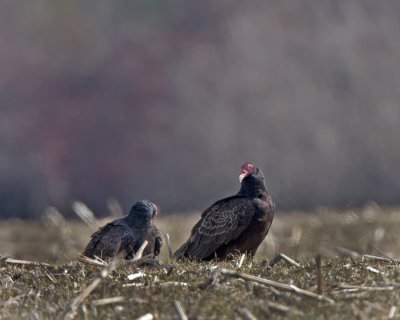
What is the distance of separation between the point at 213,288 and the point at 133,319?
2.96ft

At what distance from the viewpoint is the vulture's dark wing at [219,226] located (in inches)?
488

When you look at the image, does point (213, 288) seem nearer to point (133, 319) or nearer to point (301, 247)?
point (133, 319)

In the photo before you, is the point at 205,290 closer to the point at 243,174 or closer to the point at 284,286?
the point at 284,286

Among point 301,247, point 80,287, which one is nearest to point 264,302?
point 80,287

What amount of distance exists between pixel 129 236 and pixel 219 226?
1.14 metres

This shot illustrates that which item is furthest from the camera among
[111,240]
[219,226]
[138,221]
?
[138,221]

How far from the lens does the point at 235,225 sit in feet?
40.6

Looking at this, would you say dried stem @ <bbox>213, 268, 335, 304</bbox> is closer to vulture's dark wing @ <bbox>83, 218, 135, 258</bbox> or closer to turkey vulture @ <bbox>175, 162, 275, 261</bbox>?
turkey vulture @ <bbox>175, 162, 275, 261</bbox>

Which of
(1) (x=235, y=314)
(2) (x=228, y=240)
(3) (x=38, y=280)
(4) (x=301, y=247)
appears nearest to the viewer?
(1) (x=235, y=314)

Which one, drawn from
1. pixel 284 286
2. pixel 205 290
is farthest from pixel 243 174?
pixel 284 286

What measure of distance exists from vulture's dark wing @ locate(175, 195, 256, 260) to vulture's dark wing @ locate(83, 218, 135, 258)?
622 mm

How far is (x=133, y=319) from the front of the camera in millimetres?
6773

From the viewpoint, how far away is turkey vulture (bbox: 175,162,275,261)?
40.6 ft

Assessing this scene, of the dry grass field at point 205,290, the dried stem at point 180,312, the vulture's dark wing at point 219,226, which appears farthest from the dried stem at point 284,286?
the vulture's dark wing at point 219,226
